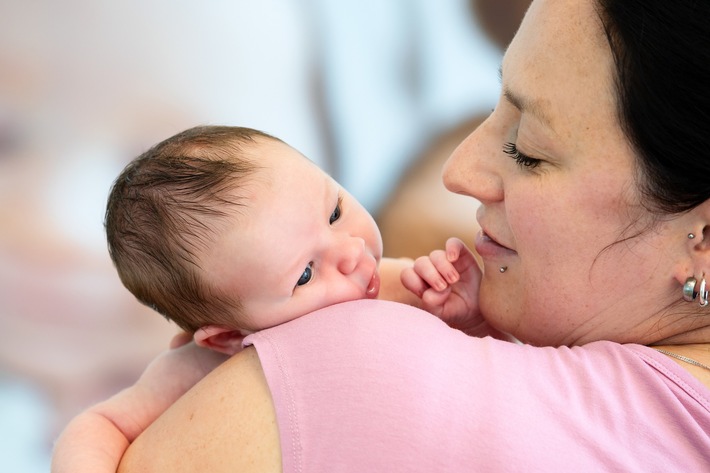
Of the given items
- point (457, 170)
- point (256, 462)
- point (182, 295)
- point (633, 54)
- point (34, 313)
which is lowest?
point (34, 313)

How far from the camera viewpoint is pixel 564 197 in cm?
126

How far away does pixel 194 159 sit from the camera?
138 centimetres

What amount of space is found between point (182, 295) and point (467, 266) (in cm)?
52

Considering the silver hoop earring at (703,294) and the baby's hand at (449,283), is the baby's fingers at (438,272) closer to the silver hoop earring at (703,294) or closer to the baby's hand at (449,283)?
the baby's hand at (449,283)

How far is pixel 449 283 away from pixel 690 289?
16.6 inches

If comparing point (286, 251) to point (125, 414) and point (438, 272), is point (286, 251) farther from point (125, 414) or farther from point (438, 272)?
point (125, 414)

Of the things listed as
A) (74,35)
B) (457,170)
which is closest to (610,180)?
(457,170)

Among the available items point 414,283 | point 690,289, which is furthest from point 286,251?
point 690,289

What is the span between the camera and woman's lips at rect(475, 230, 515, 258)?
1418 mm

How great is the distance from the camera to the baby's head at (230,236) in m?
1.35

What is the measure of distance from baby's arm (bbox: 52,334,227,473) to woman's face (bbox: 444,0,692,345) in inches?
22.9

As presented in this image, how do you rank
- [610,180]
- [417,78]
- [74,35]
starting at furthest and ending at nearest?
[417,78] < [74,35] < [610,180]

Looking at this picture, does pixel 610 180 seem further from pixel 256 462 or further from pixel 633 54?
pixel 256 462

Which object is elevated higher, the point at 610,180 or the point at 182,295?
the point at 610,180
